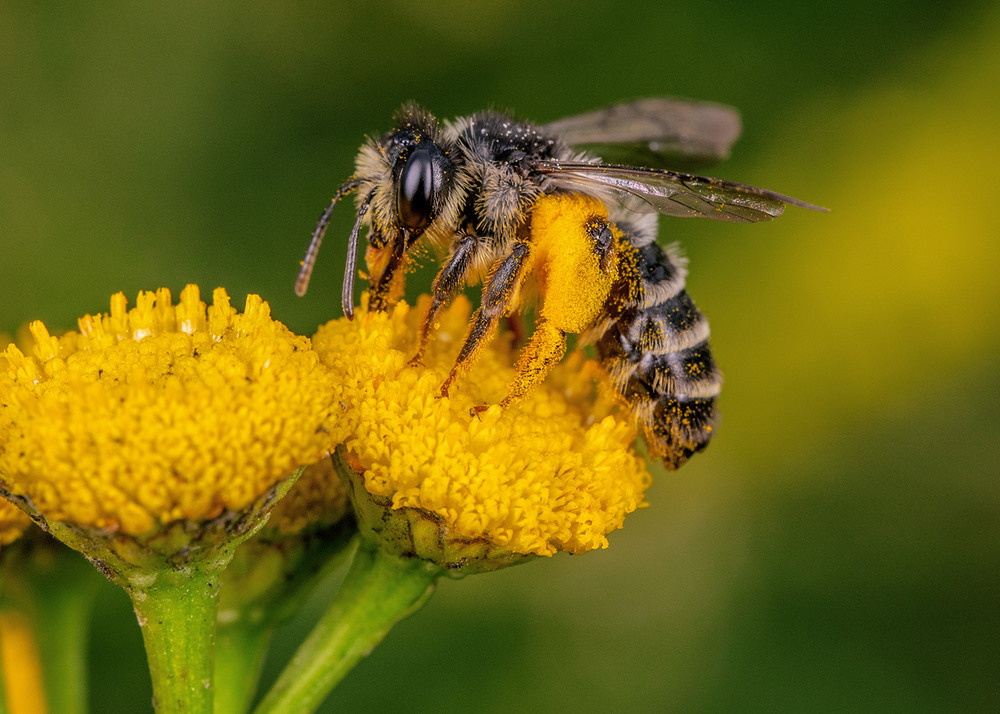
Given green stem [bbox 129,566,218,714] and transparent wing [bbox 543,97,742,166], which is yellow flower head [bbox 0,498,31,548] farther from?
transparent wing [bbox 543,97,742,166]

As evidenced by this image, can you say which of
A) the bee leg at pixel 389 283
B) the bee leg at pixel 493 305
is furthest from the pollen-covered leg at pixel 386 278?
the bee leg at pixel 493 305

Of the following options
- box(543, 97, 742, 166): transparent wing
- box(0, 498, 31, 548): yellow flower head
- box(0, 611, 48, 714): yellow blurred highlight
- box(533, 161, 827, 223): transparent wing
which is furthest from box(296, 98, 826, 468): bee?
box(0, 611, 48, 714): yellow blurred highlight

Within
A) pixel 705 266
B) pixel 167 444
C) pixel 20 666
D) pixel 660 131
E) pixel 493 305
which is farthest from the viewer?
pixel 705 266

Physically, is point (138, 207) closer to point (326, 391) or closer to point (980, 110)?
point (326, 391)

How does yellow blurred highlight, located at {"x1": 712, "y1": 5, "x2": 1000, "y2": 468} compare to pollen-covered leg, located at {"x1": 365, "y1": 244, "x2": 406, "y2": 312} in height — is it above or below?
above

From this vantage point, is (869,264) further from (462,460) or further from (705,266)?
(462,460)

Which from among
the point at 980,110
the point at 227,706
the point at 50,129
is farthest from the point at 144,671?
the point at 980,110

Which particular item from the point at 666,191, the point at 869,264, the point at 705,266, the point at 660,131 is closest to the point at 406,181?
the point at 666,191
